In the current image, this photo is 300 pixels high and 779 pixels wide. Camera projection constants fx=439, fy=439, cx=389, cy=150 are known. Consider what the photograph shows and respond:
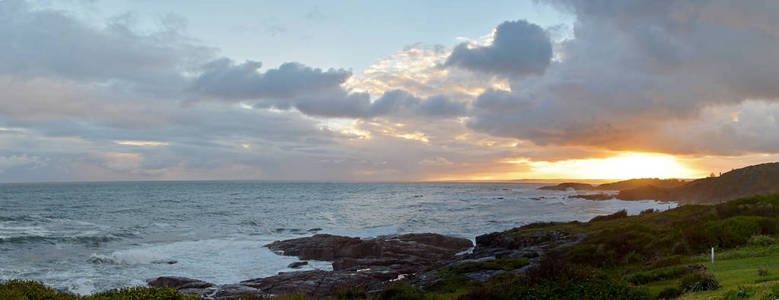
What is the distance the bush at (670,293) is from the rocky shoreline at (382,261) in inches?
371

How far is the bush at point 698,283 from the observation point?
11.8 metres

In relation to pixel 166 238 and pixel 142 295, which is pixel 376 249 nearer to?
pixel 166 238

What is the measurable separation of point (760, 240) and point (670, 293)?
12.5 metres

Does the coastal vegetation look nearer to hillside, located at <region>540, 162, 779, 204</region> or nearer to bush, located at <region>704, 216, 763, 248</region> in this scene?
bush, located at <region>704, 216, 763, 248</region>

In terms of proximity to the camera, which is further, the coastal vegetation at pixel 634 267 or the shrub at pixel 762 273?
the shrub at pixel 762 273

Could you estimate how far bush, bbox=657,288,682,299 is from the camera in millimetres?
12133

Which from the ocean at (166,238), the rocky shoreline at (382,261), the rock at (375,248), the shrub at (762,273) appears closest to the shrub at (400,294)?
the rocky shoreline at (382,261)

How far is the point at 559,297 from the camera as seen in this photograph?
11969mm

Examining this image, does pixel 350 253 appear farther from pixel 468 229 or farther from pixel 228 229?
pixel 228 229

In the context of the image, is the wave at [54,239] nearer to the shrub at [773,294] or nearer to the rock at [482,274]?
the rock at [482,274]

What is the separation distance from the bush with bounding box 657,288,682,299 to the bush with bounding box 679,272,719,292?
17cm

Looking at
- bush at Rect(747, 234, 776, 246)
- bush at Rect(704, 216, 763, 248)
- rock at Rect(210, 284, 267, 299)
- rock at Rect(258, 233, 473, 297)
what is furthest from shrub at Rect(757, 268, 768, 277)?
rock at Rect(210, 284, 267, 299)

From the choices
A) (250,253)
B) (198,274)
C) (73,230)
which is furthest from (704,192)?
(73,230)

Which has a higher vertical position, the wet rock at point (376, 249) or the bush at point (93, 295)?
A: the bush at point (93, 295)
